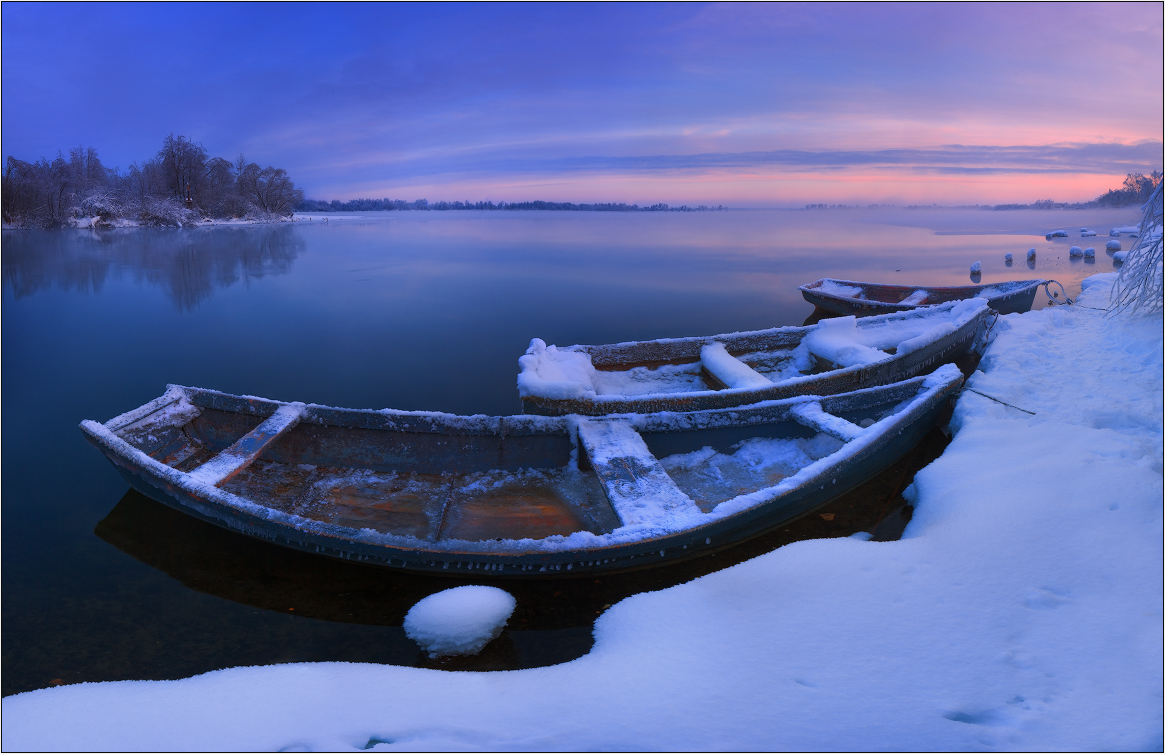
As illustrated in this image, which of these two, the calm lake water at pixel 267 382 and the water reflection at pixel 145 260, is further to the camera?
the water reflection at pixel 145 260

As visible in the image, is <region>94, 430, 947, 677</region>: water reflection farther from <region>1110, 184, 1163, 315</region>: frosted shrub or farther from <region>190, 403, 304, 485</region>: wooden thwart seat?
<region>1110, 184, 1163, 315</region>: frosted shrub

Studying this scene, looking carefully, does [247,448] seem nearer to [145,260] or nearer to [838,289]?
[838,289]

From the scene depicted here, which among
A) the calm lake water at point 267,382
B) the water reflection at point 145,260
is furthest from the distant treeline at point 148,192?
the calm lake water at point 267,382

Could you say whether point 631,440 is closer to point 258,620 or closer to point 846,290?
point 258,620

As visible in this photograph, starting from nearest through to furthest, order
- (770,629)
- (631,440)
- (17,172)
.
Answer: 1. (770,629)
2. (631,440)
3. (17,172)

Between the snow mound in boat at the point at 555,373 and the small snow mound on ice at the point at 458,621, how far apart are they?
2.49 meters

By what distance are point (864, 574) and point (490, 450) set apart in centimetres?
364

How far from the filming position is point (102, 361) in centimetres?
1272

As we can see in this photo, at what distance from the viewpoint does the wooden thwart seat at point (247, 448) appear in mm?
5371

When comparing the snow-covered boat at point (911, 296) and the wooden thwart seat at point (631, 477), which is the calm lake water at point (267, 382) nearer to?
the wooden thwart seat at point (631, 477)

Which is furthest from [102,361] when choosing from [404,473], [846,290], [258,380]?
[846,290]

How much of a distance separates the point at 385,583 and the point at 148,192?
78.1 m

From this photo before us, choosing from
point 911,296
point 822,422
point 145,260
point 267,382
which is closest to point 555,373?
point 822,422

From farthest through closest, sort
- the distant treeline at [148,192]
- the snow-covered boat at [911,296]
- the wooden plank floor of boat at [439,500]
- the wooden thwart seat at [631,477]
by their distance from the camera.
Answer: the distant treeline at [148,192] < the snow-covered boat at [911,296] < the wooden plank floor of boat at [439,500] < the wooden thwart seat at [631,477]
